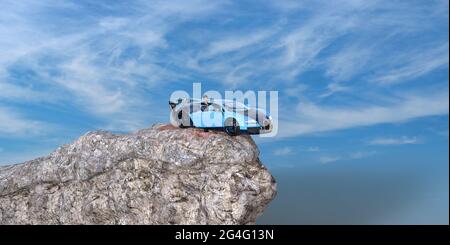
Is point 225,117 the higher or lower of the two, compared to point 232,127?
higher

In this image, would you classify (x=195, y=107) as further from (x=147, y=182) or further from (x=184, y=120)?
(x=147, y=182)

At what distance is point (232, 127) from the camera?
2767 centimetres

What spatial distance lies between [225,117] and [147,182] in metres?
5.59

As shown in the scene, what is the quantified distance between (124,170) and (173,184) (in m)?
3.19

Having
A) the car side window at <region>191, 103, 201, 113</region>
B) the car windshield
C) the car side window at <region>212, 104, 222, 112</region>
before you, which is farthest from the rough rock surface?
the car windshield

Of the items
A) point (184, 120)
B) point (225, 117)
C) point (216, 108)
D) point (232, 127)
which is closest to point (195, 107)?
point (184, 120)

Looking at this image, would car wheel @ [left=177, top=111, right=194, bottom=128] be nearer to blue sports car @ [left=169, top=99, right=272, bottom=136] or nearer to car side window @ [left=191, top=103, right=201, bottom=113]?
blue sports car @ [left=169, top=99, right=272, bottom=136]

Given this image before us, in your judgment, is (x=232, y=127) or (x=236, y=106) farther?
(x=236, y=106)

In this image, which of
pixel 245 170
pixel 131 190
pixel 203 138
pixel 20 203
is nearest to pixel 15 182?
pixel 20 203

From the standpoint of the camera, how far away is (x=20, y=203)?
30703mm

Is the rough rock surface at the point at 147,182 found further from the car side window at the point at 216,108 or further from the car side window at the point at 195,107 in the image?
the car side window at the point at 216,108

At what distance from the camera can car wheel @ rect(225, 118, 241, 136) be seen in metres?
27.6

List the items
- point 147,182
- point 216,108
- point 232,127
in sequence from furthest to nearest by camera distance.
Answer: point 216,108
point 232,127
point 147,182
